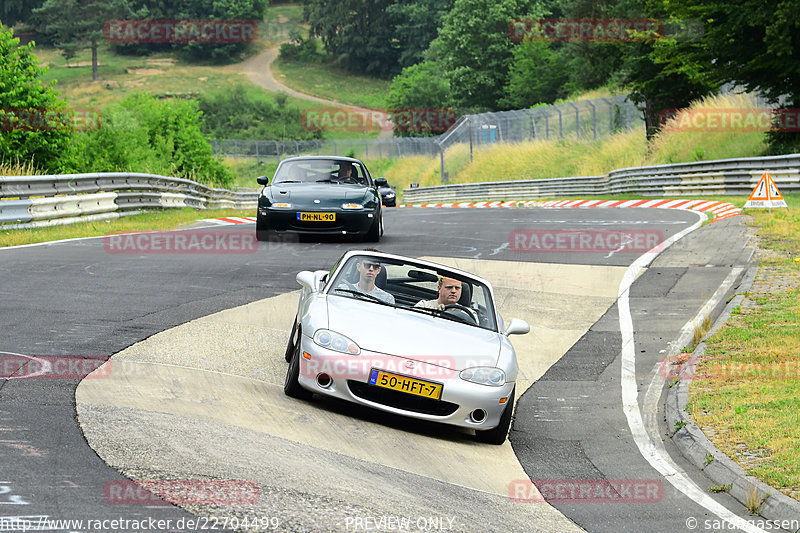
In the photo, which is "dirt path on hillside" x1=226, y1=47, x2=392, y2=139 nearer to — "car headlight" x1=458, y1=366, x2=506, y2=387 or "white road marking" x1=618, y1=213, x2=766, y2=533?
"white road marking" x1=618, y1=213, x2=766, y2=533

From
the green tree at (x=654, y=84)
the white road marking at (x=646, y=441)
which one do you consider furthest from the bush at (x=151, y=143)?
the white road marking at (x=646, y=441)

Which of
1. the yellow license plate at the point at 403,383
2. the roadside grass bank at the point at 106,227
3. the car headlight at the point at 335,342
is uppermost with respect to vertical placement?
the car headlight at the point at 335,342

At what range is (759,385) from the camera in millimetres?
8719

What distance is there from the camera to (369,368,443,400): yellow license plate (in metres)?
7.23

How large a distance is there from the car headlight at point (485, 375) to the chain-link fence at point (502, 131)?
130 ft

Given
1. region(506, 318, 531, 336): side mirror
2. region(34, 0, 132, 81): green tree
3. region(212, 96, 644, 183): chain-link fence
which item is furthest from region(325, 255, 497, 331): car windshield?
region(34, 0, 132, 81): green tree

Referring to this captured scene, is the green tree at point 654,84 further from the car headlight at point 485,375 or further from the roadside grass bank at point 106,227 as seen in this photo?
the car headlight at point 485,375

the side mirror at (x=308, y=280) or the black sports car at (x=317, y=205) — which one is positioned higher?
the side mirror at (x=308, y=280)

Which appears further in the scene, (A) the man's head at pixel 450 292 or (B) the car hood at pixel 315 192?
(B) the car hood at pixel 315 192

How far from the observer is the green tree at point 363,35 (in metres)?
138

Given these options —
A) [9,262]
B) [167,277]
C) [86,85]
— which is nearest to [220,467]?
[167,277]

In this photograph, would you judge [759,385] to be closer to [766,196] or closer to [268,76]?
[766,196]

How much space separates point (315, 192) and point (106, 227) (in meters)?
5.89

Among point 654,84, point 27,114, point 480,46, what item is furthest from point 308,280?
point 480,46
